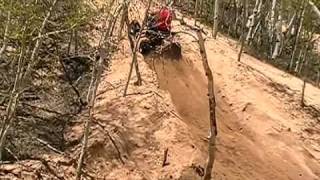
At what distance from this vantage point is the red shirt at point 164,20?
1389 centimetres

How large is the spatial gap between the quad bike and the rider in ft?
0.37

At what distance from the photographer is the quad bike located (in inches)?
576

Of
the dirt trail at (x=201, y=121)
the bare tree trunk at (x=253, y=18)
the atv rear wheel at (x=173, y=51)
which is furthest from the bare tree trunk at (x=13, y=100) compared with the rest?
the bare tree trunk at (x=253, y=18)

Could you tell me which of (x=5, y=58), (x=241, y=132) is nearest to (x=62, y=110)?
(x=5, y=58)

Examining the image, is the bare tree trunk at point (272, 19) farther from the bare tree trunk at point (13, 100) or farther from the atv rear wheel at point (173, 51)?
the bare tree trunk at point (13, 100)

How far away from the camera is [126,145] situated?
12836 millimetres

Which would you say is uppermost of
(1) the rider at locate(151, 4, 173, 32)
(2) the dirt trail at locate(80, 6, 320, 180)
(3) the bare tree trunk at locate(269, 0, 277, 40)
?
(1) the rider at locate(151, 4, 173, 32)

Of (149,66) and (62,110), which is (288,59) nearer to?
(149,66)

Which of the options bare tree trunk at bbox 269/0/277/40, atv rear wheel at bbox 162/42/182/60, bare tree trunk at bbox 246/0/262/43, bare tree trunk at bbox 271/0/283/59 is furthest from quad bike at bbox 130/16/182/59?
bare tree trunk at bbox 271/0/283/59

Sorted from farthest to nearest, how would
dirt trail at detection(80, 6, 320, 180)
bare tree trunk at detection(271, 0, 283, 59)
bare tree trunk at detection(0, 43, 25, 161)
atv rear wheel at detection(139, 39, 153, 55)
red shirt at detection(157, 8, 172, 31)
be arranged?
1. bare tree trunk at detection(271, 0, 283, 59)
2. atv rear wheel at detection(139, 39, 153, 55)
3. red shirt at detection(157, 8, 172, 31)
4. dirt trail at detection(80, 6, 320, 180)
5. bare tree trunk at detection(0, 43, 25, 161)

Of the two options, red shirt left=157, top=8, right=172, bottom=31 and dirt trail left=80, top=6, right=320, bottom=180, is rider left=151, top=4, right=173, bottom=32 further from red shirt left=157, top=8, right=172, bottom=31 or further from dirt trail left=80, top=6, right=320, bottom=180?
dirt trail left=80, top=6, right=320, bottom=180

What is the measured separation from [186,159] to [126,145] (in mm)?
1193

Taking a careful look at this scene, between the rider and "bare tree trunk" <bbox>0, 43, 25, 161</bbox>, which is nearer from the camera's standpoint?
"bare tree trunk" <bbox>0, 43, 25, 161</bbox>

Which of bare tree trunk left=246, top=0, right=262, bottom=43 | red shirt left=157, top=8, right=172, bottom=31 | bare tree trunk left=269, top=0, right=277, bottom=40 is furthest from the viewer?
bare tree trunk left=269, top=0, right=277, bottom=40
